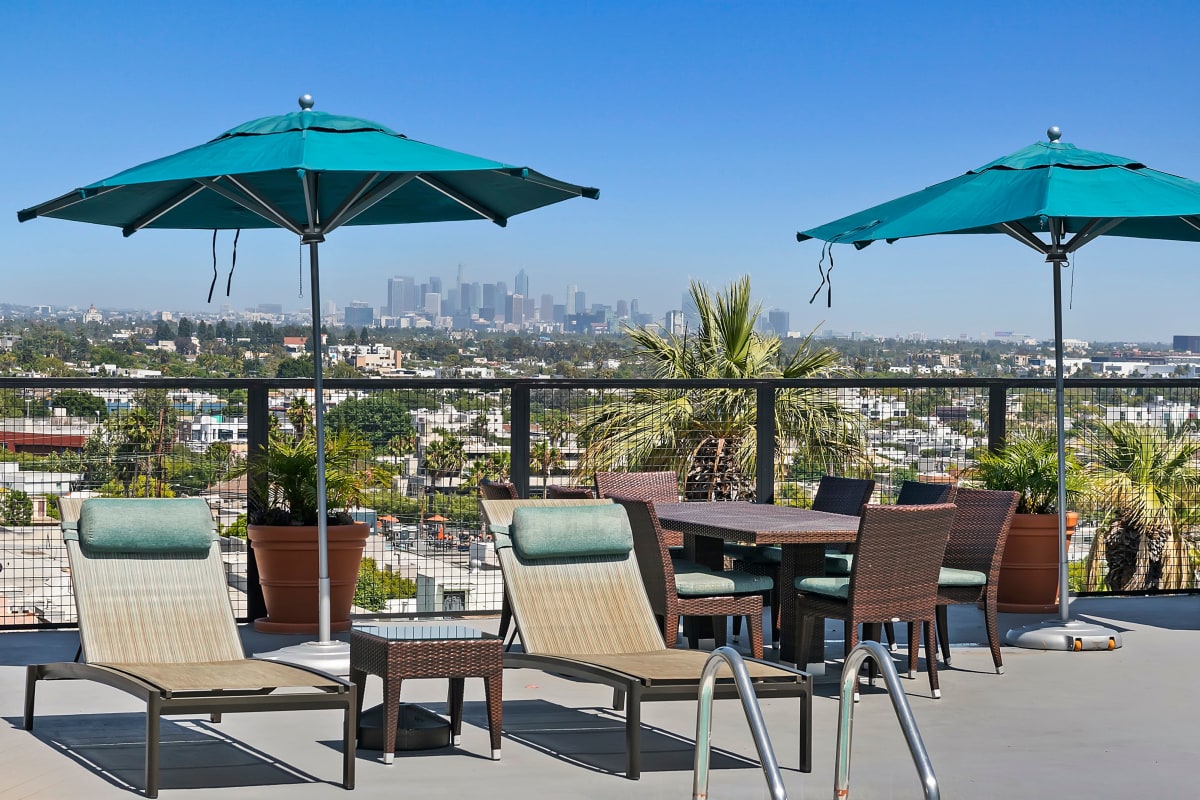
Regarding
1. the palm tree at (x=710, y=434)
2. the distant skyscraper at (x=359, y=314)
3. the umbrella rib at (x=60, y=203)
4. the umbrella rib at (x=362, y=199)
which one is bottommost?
the palm tree at (x=710, y=434)

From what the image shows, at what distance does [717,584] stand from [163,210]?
3.48 metres

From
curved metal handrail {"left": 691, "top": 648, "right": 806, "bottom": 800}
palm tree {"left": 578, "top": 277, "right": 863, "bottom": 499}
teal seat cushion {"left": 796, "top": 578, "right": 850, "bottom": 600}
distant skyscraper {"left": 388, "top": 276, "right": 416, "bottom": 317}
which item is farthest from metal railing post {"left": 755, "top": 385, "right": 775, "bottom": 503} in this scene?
distant skyscraper {"left": 388, "top": 276, "right": 416, "bottom": 317}

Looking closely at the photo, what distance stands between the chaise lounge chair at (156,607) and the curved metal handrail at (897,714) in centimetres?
182

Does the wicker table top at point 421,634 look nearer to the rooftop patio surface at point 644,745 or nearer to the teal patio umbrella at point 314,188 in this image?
the rooftop patio surface at point 644,745

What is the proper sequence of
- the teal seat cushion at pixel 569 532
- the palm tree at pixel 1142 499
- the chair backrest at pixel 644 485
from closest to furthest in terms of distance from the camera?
1. the teal seat cushion at pixel 569 532
2. the chair backrest at pixel 644 485
3. the palm tree at pixel 1142 499

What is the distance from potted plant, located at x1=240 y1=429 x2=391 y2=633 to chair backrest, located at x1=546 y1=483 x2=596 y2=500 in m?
1.19

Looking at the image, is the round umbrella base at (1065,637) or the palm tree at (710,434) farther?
the palm tree at (710,434)

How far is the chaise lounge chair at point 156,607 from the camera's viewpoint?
5215mm

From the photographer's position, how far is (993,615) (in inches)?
284

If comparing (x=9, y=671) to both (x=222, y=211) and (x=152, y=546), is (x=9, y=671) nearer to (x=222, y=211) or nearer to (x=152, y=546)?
(x=152, y=546)

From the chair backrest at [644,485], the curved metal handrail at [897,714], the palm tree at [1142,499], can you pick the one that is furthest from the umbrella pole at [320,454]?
the palm tree at [1142,499]

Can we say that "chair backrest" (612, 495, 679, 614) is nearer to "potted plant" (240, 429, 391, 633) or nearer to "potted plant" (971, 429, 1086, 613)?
"potted plant" (240, 429, 391, 633)

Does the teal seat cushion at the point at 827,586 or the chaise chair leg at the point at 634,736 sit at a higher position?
the teal seat cushion at the point at 827,586

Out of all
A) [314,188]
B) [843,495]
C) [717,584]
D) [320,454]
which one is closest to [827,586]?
[717,584]
